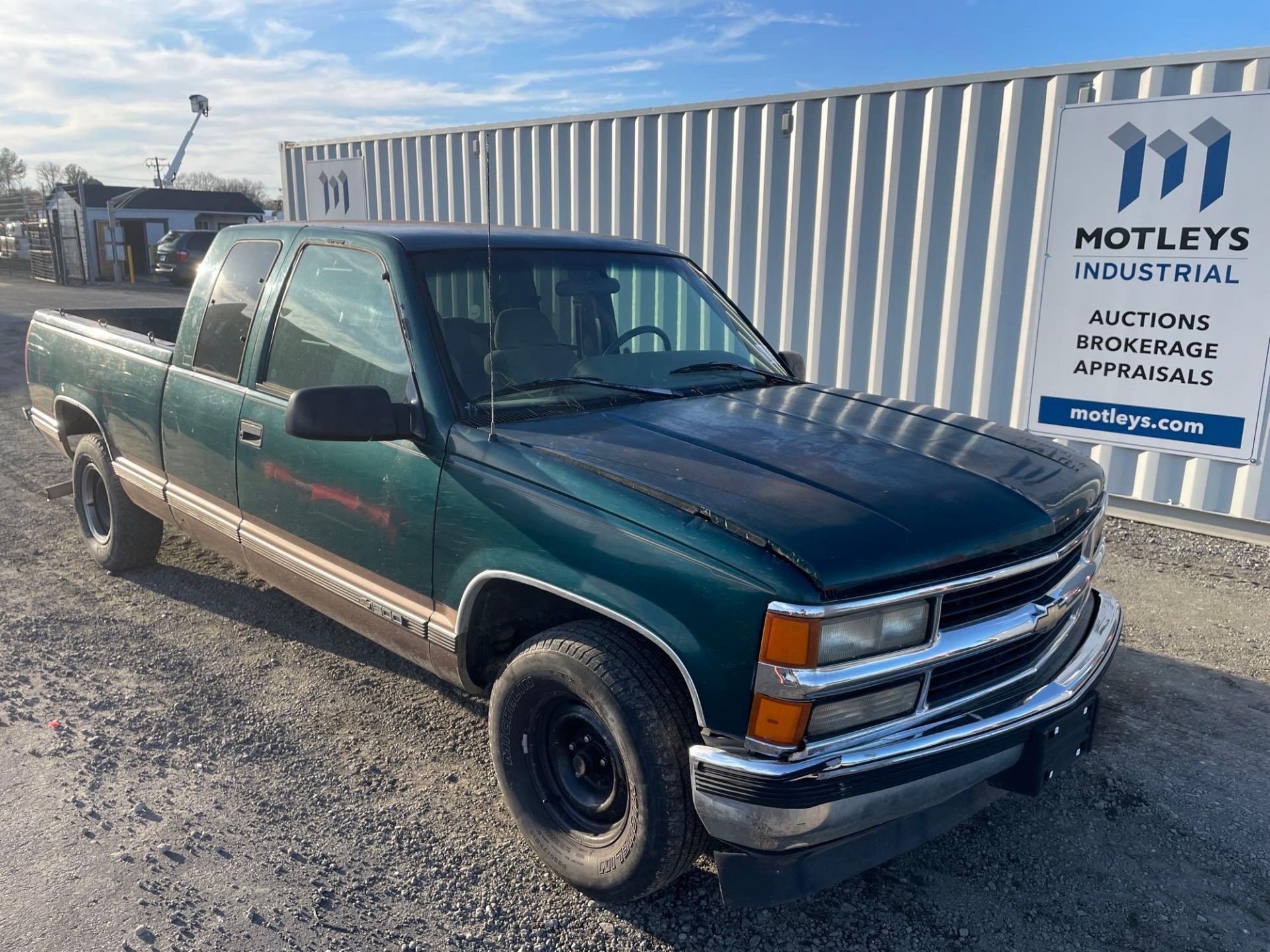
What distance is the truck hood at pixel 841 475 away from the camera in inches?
90.1

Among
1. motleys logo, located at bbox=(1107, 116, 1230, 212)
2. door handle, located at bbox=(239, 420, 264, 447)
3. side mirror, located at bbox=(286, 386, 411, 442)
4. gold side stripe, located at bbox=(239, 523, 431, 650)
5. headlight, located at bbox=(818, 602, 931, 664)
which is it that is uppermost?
motleys logo, located at bbox=(1107, 116, 1230, 212)

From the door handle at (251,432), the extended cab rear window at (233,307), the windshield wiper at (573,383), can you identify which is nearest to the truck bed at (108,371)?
the extended cab rear window at (233,307)

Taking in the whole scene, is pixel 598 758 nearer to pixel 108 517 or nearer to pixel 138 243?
pixel 108 517

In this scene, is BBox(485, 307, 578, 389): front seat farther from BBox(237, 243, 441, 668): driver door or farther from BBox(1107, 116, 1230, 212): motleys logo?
BBox(1107, 116, 1230, 212): motleys logo

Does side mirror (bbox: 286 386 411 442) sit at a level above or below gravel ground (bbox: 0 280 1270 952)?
→ above

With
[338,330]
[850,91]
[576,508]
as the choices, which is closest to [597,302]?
[338,330]

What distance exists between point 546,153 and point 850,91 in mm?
3443

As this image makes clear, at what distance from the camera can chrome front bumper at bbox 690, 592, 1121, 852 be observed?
219cm

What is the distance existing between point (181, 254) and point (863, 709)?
31149 millimetres

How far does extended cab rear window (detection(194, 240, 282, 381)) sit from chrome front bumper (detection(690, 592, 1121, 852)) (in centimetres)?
272

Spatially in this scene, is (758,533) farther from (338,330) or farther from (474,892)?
(338,330)

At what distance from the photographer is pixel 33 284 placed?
3128 cm

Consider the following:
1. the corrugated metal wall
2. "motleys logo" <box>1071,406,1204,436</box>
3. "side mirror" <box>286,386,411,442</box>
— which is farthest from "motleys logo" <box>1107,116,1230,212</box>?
"side mirror" <box>286,386,411,442</box>

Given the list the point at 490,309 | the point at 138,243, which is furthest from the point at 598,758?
the point at 138,243
